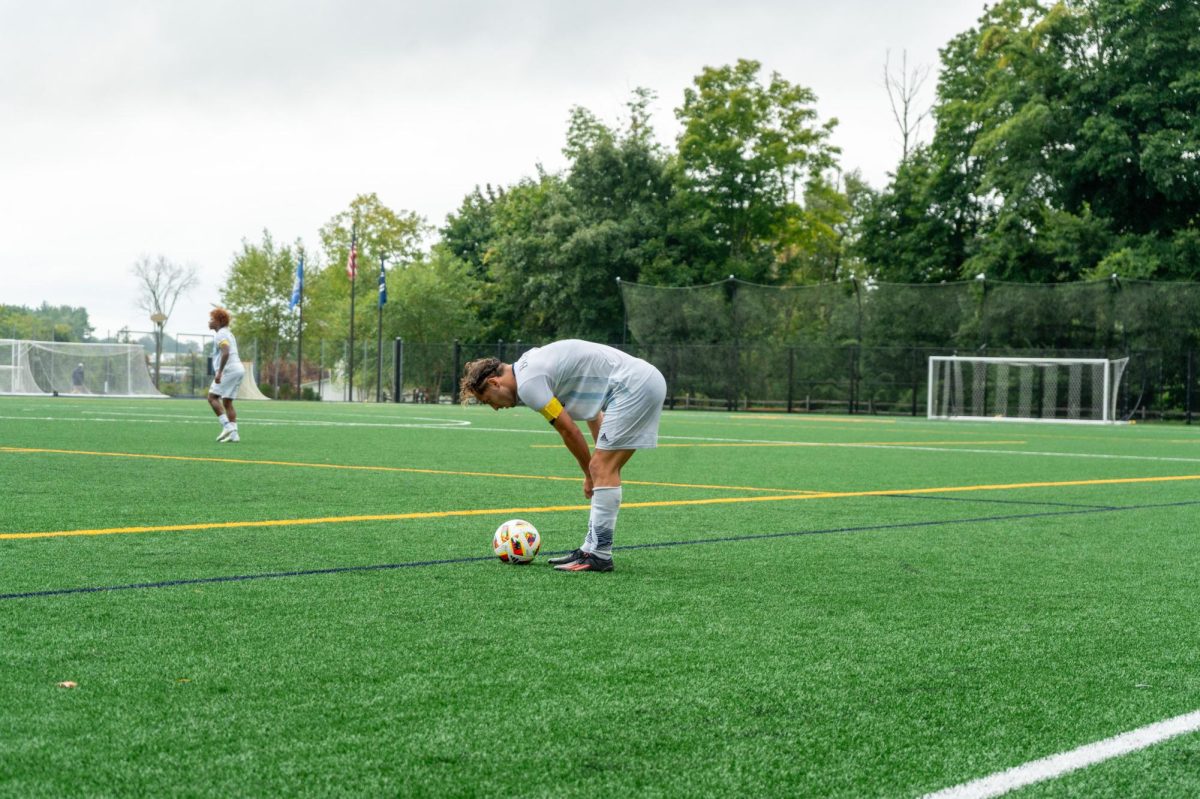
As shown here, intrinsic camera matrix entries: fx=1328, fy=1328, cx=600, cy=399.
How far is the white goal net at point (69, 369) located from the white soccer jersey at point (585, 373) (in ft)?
146

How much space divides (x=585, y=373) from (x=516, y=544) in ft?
2.89

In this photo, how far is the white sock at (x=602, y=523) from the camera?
6.18 metres

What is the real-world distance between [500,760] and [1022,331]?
37513 millimetres

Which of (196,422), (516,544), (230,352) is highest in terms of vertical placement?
(230,352)

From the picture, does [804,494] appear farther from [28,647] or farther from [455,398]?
[455,398]

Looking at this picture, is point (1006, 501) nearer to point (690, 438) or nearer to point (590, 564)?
point (590, 564)

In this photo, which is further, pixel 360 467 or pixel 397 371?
pixel 397 371

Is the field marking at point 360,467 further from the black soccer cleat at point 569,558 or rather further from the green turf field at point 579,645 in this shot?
the black soccer cleat at point 569,558

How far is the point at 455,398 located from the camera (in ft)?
176

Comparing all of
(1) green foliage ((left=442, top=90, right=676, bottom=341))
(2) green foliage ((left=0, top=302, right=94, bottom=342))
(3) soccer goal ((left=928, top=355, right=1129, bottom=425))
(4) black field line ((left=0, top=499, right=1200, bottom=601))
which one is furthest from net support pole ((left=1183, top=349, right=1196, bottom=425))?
(2) green foliage ((left=0, top=302, right=94, bottom=342))

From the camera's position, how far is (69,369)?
4809 centimetres

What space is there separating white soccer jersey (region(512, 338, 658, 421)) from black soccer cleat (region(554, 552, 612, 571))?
735 millimetres

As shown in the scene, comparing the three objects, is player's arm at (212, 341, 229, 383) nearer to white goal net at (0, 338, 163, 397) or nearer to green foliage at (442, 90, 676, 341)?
white goal net at (0, 338, 163, 397)

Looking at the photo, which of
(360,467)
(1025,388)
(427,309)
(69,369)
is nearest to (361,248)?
(427,309)
